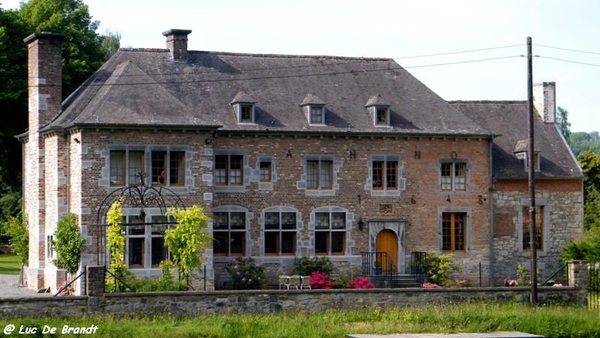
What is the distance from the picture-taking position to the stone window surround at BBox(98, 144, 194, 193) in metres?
33.4

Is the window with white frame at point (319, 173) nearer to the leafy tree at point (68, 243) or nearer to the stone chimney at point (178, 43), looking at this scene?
the stone chimney at point (178, 43)

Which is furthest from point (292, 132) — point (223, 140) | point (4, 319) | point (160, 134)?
point (4, 319)

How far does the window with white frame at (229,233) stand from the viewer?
36.3 m

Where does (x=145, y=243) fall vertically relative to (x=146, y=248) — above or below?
above

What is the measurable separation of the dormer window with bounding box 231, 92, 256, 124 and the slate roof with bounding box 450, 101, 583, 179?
8.42 m

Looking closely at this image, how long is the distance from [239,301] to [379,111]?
12.7m

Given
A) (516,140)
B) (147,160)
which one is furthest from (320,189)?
(516,140)

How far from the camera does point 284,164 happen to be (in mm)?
36906

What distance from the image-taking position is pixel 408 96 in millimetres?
39469

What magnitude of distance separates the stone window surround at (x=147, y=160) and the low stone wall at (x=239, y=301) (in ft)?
25.2

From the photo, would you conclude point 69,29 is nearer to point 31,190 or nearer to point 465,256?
point 31,190

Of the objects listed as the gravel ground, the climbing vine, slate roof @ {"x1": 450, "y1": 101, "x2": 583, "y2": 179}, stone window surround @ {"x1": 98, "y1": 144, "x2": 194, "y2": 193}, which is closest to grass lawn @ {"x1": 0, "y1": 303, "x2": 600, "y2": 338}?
the climbing vine

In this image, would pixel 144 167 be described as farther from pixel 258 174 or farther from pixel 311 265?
pixel 311 265

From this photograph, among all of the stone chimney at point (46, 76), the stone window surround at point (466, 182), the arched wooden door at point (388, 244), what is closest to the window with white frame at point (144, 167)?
the stone chimney at point (46, 76)
